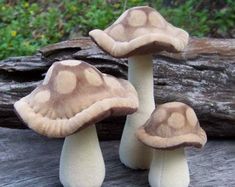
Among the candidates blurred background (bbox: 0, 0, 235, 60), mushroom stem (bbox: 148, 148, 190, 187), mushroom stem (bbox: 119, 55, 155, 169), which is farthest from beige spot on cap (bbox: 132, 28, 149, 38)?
blurred background (bbox: 0, 0, 235, 60)

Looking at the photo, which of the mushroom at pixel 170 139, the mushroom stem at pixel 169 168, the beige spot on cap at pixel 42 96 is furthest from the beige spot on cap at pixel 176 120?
the beige spot on cap at pixel 42 96

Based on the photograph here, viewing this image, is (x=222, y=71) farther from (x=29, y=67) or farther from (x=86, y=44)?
(x=29, y=67)

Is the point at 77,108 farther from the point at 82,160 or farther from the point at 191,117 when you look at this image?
the point at 191,117

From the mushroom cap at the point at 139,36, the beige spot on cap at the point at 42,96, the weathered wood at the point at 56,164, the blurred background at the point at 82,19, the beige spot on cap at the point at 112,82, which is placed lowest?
the blurred background at the point at 82,19

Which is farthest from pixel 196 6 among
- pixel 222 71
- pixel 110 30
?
pixel 110 30

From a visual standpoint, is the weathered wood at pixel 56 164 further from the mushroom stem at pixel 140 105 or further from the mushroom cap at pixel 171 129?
the mushroom cap at pixel 171 129

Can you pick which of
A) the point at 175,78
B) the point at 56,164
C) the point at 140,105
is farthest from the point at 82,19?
the point at 140,105
